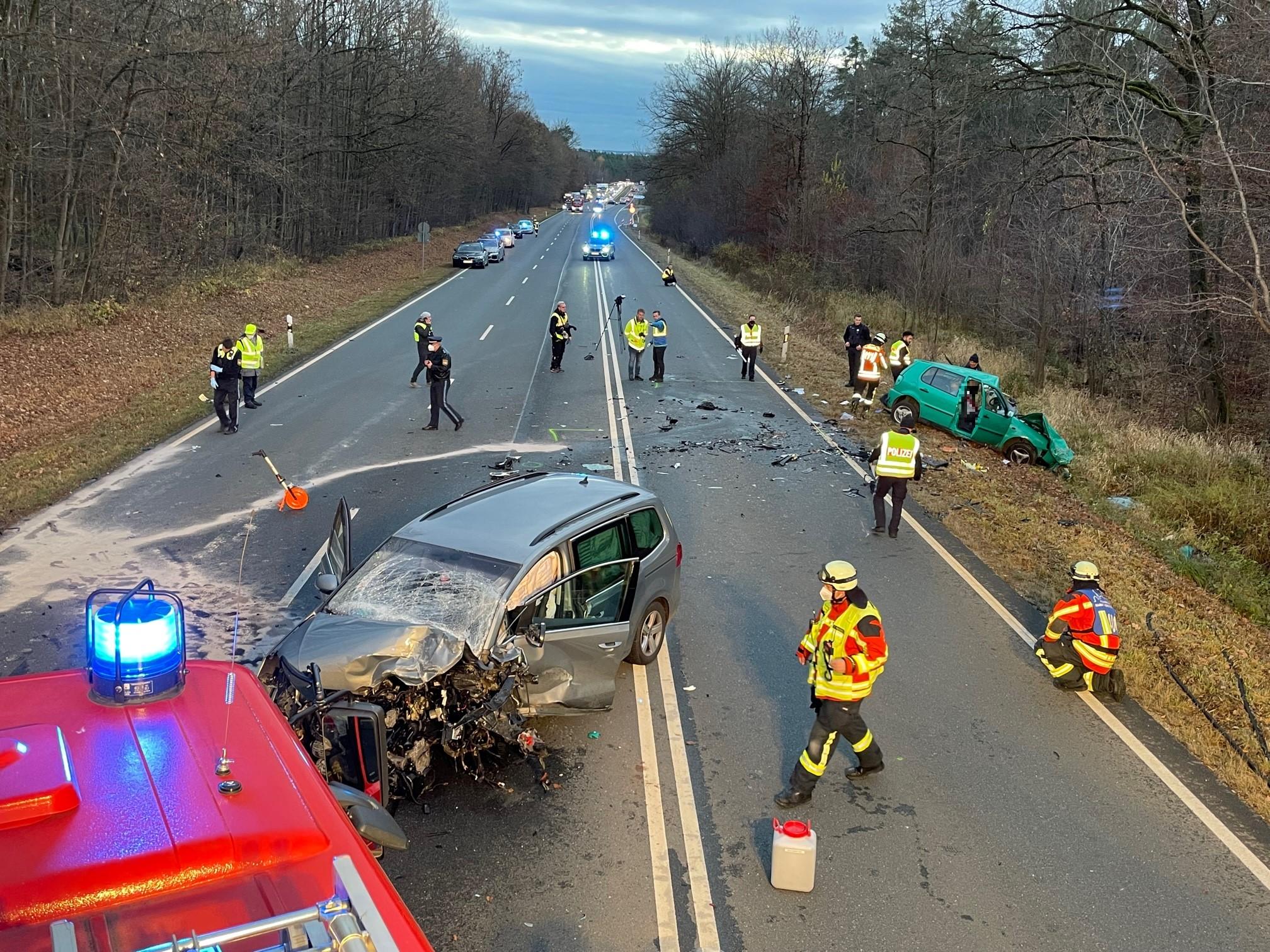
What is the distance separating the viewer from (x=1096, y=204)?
18781 mm

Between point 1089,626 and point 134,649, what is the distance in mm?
7164

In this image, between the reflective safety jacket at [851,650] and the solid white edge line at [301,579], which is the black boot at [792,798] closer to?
the reflective safety jacket at [851,650]

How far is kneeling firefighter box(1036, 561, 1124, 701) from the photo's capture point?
8062 millimetres

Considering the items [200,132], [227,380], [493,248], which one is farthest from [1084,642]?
[493,248]

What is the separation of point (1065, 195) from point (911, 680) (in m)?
17.3

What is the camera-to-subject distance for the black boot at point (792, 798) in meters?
6.43

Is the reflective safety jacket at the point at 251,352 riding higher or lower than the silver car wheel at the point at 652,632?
higher

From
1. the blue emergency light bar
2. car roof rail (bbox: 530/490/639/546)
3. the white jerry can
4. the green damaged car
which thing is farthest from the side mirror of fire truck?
the green damaged car

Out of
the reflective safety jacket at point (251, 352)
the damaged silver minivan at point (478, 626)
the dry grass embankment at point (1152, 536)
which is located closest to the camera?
the damaged silver minivan at point (478, 626)

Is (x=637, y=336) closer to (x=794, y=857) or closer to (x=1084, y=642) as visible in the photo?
(x=1084, y=642)

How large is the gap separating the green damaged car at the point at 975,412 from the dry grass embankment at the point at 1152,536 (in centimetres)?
34

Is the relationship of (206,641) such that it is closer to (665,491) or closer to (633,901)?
(633,901)

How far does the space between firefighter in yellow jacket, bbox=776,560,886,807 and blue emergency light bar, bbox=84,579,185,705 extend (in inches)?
158

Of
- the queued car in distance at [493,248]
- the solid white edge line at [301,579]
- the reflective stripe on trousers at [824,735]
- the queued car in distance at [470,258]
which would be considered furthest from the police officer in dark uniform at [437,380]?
the queued car in distance at [493,248]
